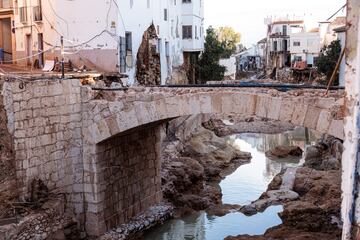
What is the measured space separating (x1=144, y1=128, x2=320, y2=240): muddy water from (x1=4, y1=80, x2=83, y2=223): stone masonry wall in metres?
2.98

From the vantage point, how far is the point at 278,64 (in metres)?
52.5

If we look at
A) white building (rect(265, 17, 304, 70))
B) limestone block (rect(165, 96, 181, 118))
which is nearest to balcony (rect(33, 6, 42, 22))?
limestone block (rect(165, 96, 181, 118))

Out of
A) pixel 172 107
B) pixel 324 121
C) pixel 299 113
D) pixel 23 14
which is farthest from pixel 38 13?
pixel 324 121

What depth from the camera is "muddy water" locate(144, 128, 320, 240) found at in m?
13.3

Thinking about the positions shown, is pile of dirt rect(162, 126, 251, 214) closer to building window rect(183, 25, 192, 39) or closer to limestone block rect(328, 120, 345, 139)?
limestone block rect(328, 120, 345, 139)

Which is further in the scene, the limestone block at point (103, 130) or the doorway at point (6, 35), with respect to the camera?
the doorway at point (6, 35)

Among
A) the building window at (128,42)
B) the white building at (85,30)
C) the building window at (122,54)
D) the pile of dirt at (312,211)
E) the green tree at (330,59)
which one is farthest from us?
the green tree at (330,59)

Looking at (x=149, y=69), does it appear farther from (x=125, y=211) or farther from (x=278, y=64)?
(x=278, y=64)

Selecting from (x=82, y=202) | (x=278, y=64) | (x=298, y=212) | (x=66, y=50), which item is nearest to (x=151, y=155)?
(x=82, y=202)

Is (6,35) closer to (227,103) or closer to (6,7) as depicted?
(6,7)

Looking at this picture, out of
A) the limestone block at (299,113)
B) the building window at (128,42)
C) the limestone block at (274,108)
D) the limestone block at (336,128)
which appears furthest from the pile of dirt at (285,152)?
the limestone block at (336,128)

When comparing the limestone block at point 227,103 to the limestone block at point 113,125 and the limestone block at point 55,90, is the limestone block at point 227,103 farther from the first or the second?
the limestone block at point 55,90

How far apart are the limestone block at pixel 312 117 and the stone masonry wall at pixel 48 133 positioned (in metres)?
4.89

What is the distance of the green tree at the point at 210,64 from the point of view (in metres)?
32.4
